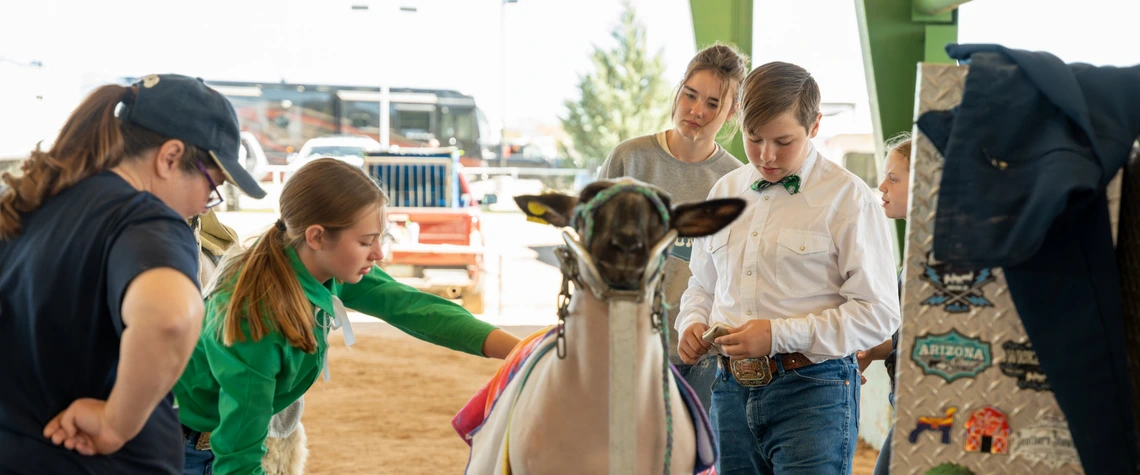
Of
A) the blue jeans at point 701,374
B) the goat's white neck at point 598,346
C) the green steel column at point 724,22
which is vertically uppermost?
the green steel column at point 724,22

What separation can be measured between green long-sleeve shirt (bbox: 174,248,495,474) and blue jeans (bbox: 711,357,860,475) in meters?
0.76

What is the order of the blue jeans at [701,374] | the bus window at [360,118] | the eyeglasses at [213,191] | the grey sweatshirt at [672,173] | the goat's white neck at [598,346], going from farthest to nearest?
the bus window at [360,118] < the grey sweatshirt at [672,173] < the blue jeans at [701,374] < the eyeglasses at [213,191] < the goat's white neck at [598,346]

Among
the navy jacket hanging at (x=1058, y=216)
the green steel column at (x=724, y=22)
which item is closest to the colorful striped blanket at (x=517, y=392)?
the navy jacket hanging at (x=1058, y=216)

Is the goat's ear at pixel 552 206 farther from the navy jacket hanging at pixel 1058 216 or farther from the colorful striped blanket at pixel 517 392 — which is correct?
the navy jacket hanging at pixel 1058 216

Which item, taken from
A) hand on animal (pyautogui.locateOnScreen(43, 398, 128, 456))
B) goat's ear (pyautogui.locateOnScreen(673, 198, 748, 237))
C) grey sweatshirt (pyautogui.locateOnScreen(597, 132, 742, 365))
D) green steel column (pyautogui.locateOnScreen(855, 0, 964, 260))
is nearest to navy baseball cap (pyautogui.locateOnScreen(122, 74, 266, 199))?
hand on animal (pyautogui.locateOnScreen(43, 398, 128, 456))

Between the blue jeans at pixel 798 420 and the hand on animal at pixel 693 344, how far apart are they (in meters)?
0.15

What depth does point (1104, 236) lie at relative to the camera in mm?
1316

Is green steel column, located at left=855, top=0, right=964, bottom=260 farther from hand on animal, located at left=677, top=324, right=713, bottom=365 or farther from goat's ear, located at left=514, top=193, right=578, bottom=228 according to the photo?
goat's ear, located at left=514, top=193, right=578, bottom=228

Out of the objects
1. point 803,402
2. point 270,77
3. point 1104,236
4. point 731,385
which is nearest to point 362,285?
point 731,385

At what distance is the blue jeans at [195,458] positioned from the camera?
2285 mm

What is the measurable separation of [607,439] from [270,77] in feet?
73.1

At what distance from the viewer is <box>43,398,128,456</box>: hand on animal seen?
147cm

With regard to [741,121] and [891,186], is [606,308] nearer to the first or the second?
[741,121]

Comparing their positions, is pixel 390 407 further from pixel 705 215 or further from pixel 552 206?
pixel 705 215
